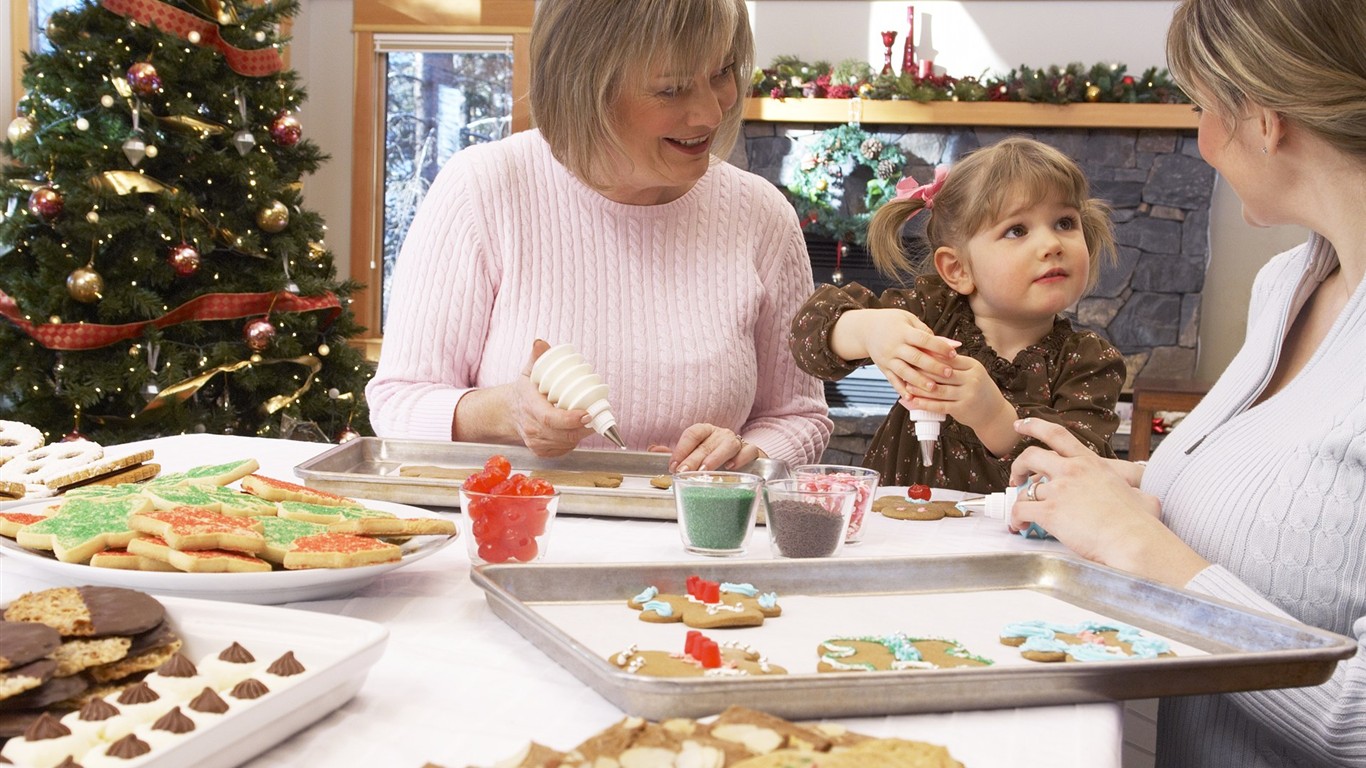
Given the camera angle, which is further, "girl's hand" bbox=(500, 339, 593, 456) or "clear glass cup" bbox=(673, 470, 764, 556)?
"girl's hand" bbox=(500, 339, 593, 456)

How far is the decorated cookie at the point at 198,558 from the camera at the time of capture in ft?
2.83

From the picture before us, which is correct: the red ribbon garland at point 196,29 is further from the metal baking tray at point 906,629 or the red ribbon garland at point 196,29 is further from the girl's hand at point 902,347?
the metal baking tray at point 906,629

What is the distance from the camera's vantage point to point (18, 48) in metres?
4.44

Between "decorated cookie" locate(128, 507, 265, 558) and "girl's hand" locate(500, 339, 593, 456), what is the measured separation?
49 cm

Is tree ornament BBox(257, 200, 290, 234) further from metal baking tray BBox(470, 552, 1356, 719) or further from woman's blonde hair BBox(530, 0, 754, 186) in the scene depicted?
metal baking tray BBox(470, 552, 1356, 719)

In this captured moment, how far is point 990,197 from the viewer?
2074 millimetres

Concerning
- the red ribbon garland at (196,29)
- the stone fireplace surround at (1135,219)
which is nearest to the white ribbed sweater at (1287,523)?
the red ribbon garland at (196,29)

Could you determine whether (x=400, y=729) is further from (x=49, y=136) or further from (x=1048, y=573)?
(x=49, y=136)

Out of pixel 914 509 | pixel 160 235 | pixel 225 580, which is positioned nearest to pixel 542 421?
pixel 914 509

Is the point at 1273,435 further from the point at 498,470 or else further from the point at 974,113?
the point at 974,113

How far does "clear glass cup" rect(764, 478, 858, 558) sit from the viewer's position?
114 cm

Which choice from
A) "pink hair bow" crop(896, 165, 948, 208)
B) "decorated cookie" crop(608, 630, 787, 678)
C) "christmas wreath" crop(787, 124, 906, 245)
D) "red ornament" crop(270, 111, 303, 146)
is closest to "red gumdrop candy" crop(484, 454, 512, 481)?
"decorated cookie" crop(608, 630, 787, 678)

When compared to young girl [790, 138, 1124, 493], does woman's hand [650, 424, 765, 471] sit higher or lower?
lower

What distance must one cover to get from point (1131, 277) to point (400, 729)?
5.56m
